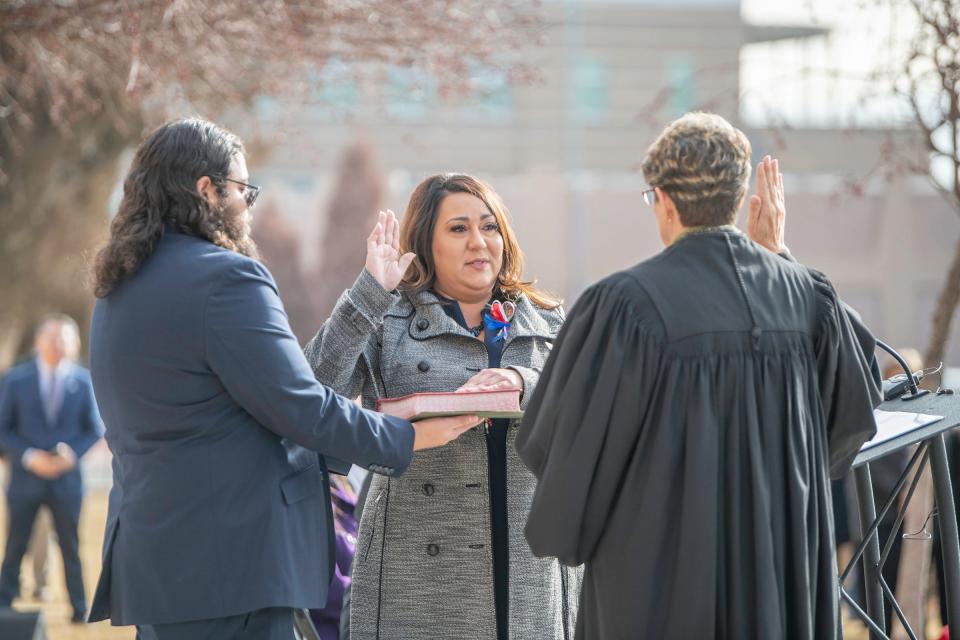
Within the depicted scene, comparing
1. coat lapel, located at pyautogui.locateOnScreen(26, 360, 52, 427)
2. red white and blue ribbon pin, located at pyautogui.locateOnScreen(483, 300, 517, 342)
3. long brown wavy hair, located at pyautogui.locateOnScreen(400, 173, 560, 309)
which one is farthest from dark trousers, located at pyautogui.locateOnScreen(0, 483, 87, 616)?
red white and blue ribbon pin, located at pyautogui.locateOnScreen(483, 300, 517, 342)

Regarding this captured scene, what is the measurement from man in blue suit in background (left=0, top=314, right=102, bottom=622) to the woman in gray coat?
679 centimetres

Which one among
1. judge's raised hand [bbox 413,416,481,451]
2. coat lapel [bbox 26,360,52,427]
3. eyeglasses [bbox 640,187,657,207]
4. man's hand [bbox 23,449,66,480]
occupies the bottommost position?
man's hand [bbox 23,449,66,480]

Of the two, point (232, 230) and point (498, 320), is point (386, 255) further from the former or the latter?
point (232, 230)

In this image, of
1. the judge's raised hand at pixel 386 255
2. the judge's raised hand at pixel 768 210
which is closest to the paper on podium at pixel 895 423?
the judge's raised hand at pixel 768 210

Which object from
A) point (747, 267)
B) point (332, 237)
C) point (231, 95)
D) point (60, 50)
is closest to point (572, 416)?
point (747, 267)

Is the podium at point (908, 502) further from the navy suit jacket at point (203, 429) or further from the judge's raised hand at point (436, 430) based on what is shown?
the navy suit jacket at point (203, 429)

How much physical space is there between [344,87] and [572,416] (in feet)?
22.8

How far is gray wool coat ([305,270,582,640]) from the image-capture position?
3975 millimetres

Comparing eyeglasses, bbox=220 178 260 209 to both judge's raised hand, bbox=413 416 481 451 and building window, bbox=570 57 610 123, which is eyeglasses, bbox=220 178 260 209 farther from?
building window, bbox=570 57 610 123

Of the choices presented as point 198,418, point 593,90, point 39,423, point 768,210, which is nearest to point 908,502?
point 768,210

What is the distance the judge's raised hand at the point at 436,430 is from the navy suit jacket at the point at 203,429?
0.39 meters

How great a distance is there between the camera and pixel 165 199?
11.2 ft

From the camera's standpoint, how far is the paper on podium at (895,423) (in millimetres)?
3752

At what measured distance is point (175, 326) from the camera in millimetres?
3268
